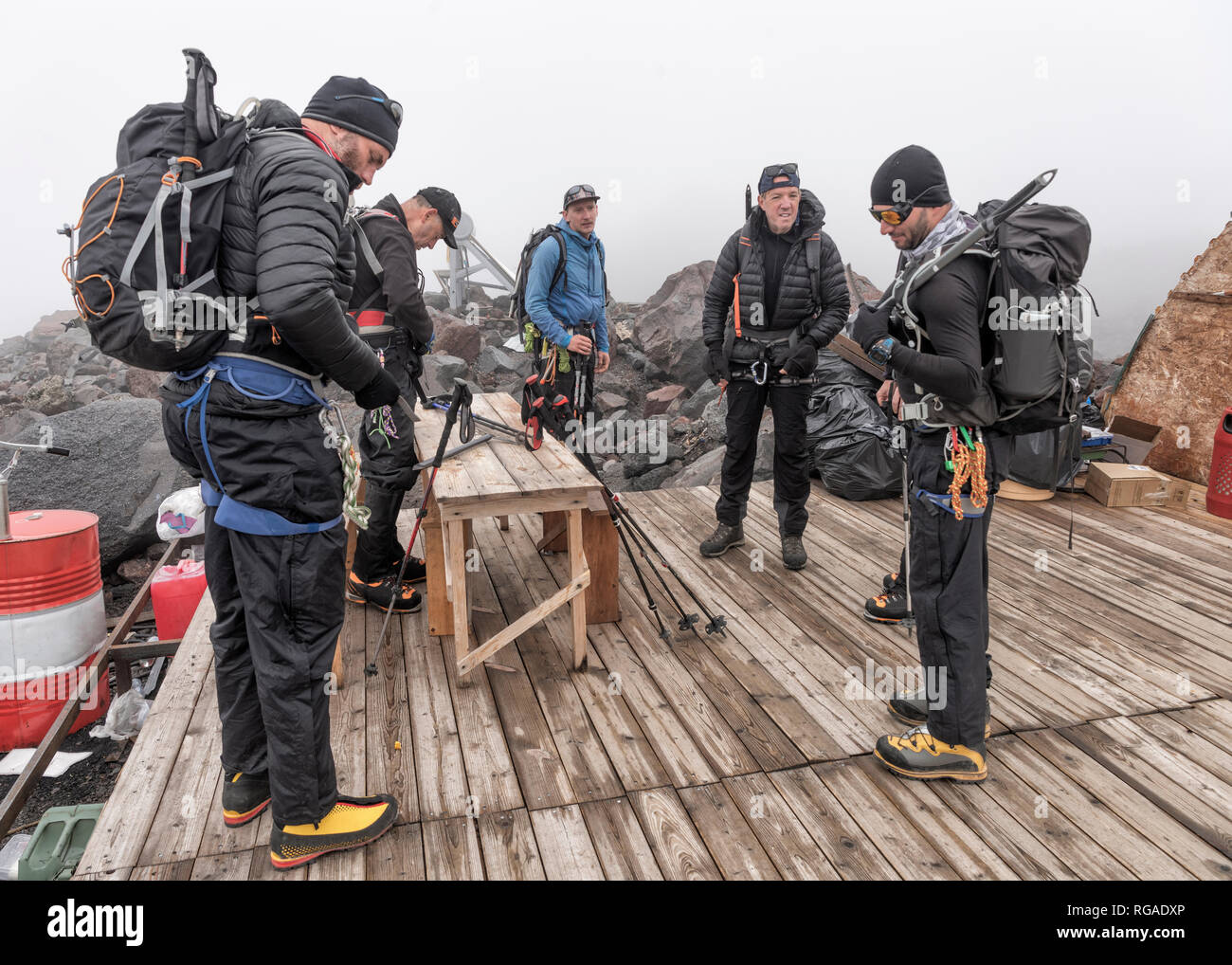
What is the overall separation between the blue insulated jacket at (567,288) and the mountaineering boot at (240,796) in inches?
126

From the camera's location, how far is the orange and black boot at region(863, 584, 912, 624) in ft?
13.7

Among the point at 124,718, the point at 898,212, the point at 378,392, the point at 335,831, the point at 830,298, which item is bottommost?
the point at 124,718

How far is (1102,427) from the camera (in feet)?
23.4

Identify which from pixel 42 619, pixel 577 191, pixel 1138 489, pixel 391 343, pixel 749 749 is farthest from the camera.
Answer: pixel 1138 489

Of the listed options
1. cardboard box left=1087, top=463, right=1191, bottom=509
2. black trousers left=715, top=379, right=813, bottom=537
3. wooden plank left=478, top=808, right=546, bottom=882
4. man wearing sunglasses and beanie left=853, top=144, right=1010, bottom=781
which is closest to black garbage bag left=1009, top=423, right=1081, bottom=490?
cardboard box left=1087, top=463, right=1191, bottom=509

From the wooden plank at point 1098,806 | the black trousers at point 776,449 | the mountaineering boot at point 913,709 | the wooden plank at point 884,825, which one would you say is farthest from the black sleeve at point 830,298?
the wooden plank at point 884,825

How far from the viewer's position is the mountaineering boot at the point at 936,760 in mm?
2930

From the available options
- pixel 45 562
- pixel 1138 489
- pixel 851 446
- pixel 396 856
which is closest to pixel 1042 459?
pixel 1138 489

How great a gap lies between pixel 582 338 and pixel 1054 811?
3.59m

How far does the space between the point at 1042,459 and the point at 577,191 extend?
3.80 m

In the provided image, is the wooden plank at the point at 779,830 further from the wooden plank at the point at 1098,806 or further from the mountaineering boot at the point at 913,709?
the wooden plank at the point at 1098,806

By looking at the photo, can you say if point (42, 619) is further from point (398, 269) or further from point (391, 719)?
point (398, 269)

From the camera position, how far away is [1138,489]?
5.96 meters

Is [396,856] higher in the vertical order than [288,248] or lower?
lower
